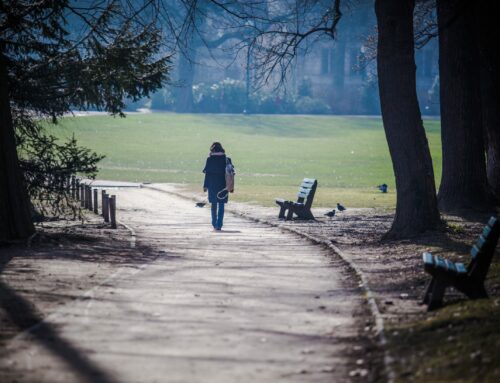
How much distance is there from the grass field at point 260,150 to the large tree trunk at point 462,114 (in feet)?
23.1

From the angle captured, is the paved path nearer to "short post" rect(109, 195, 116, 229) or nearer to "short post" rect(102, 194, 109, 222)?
"short post" rect(109, 195, 116, 229)

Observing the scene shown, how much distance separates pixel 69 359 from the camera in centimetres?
783

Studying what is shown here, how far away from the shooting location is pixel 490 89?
2469 cm

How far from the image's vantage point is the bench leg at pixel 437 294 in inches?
382

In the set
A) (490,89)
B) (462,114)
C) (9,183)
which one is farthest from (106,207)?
(490,89)

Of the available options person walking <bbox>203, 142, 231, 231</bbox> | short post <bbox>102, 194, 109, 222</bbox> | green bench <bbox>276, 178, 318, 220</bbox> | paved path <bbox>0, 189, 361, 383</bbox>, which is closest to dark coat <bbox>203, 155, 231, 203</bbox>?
person walking <bbox>203, 142, 231, 231</bbox>

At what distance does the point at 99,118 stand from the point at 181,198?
43.6m

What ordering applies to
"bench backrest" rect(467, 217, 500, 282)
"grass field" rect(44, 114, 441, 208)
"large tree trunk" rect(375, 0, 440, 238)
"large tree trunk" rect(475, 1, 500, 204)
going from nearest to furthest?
1. "bench backrest" rect(467, 217, 500, 282)
2. "large tree trunk" rect(375, 0, 440, 238)
3. "large tree trunk" rect(475, 1, 500, 204)
4. "grass field" rect(44, 114, 441, 208)

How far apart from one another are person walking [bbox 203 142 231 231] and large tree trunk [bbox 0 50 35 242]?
4.90 m

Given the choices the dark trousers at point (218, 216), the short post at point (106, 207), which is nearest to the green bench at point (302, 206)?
the dark trousers at point (218, 216)

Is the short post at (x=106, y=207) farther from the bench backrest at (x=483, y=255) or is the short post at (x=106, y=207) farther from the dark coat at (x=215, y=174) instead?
the bench backrest at (x=483, y=255)

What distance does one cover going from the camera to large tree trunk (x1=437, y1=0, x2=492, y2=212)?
2188 cm

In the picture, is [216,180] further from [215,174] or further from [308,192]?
[308,192]

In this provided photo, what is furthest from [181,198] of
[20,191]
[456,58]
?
[20,191]
